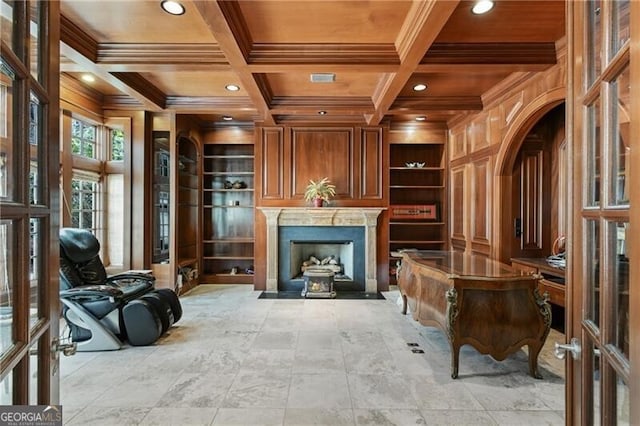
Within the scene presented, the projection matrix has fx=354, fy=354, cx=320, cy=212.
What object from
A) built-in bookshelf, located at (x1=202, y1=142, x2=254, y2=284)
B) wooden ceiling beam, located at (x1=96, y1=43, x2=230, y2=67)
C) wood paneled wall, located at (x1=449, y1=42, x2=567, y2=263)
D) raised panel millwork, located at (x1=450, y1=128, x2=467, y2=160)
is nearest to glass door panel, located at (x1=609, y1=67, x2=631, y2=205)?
wood paneled wall, located at (x1=449, y1=42, x2=567, y2=263)

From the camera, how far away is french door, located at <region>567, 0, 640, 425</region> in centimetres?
71

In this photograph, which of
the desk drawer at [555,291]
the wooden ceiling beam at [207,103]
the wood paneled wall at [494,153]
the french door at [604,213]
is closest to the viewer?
the french door at [604,213]

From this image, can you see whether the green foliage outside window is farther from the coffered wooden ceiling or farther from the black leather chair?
the black leather chair

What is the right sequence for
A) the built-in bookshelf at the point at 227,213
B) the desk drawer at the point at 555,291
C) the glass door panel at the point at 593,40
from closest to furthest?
the glass door panel at the point at 593,40
the desk drawer at the point at 555,291
the built-in bookshelf at the point at 227,213

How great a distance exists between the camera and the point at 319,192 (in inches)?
220

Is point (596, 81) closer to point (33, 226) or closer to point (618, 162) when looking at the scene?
point (618, 162)

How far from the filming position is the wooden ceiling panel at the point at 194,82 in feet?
13.5

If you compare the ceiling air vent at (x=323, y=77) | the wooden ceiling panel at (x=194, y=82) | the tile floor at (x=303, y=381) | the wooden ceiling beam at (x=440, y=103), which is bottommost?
the tile floor at (x=303, y=381)

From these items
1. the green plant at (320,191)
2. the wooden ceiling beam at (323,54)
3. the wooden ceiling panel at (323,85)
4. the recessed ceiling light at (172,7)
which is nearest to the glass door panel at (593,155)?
the wooden ceiling beam at (323,54)

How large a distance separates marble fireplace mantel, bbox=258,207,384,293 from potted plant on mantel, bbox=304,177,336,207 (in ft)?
0.73

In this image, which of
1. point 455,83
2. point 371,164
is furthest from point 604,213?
point 371,164

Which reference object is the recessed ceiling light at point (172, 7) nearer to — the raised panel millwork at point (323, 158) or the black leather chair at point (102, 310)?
the black leather chair at point (102, 310)

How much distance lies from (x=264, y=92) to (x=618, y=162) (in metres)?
4.02

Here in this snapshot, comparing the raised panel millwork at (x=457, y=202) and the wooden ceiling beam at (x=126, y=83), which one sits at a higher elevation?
the wooden ceiling beam at (x=126, y=83)
